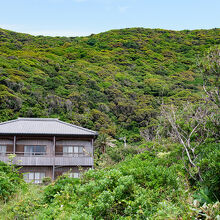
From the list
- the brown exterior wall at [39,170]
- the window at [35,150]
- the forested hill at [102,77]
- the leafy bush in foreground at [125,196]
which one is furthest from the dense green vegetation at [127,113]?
the window at [35,150]

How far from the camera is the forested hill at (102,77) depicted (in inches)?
2055

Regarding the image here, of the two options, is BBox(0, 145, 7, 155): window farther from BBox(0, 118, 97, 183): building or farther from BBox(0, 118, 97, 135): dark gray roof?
BBox(0, 118, 97, 135): dark gray roof

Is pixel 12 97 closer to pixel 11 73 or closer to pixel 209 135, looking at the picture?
pixel 11 73

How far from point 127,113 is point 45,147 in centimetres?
3361

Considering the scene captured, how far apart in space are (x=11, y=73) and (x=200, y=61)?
173 ft

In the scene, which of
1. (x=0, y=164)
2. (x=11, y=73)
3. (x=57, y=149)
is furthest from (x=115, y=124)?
(x=0, y=164)

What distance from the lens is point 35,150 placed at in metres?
27.2

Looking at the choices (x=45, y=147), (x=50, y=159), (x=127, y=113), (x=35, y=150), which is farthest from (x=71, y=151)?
(x=127, y=113)

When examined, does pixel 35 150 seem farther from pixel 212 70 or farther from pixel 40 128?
pixel 212 70

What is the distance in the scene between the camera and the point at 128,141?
4912 centimetres

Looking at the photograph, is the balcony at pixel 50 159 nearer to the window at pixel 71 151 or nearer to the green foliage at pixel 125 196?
the window at pixel 71 151

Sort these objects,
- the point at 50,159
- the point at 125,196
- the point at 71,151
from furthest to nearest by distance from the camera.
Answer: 1. the point at 71,151
2. the point at 50,159
3. the point at 125,196

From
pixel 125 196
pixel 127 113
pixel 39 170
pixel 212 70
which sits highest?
pixel 212 70

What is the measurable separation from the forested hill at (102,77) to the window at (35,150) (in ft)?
49.1
